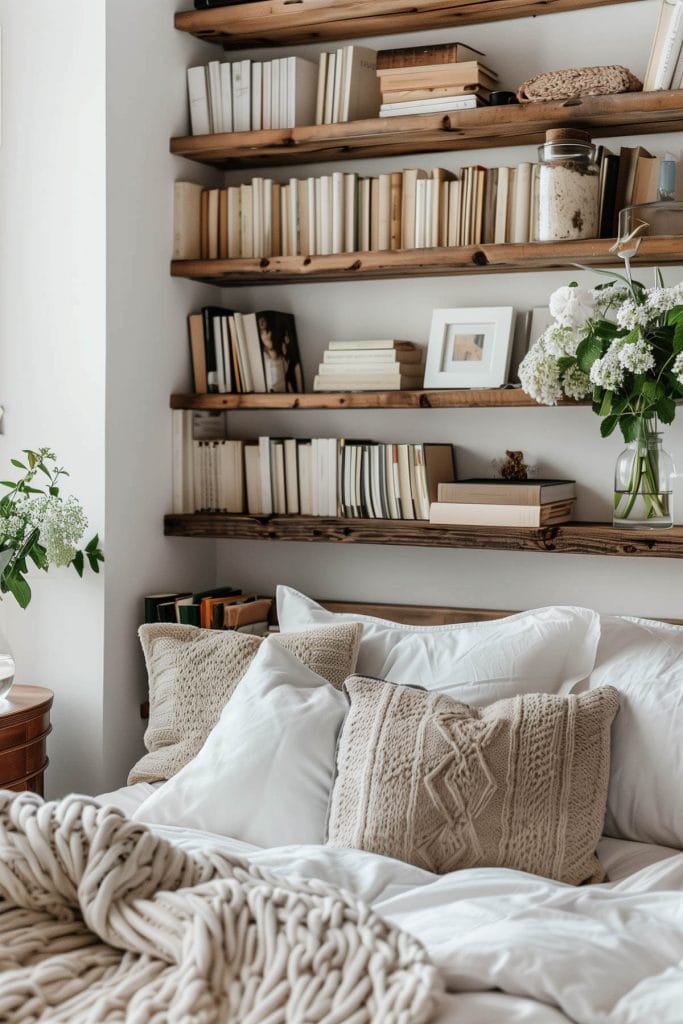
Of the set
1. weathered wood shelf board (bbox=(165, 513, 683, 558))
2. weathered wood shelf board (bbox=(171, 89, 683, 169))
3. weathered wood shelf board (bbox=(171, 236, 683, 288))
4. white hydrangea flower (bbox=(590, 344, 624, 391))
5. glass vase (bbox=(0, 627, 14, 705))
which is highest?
weathered wood shelf board (bbox=(171, 89, 683, 169))

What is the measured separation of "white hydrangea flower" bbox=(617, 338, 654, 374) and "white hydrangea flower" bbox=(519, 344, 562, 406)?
19 cm

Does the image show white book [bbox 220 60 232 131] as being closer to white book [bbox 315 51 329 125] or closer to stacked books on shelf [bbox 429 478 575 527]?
white book [bbox 315 51 329 125]

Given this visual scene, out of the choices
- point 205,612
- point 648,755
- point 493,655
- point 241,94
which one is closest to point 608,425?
point 493,655

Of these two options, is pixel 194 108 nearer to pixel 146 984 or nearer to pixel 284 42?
pixel 284 42

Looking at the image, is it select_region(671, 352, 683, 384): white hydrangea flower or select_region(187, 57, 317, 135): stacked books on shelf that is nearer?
select_region(671, 352, 683, 384): white hydrangea flower

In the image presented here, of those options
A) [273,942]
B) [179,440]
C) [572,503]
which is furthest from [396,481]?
[273,942]

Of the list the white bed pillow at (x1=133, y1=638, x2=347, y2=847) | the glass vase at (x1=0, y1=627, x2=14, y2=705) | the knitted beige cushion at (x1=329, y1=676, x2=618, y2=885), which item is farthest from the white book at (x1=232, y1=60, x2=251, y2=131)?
the knitted beige cushion at (x1=329, y1=676, x2=618, y2=885)

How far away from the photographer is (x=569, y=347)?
8.68 ft

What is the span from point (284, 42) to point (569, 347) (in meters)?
1.29

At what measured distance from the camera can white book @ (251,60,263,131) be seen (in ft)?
10.3

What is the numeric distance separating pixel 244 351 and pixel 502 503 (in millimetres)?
866

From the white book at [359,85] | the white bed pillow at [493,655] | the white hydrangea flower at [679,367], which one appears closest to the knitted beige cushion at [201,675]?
the white bed pillow at [493,655]

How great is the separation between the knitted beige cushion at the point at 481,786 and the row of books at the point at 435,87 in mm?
1489

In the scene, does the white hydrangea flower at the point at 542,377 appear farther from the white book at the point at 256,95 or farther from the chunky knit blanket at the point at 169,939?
the chunky knit blanket at the point at 169,939
